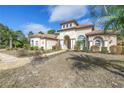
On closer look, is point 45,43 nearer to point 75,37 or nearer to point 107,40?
point 75,37

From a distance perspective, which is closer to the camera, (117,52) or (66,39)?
(117,52)

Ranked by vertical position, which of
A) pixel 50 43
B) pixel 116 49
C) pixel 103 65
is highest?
pixel 50 43

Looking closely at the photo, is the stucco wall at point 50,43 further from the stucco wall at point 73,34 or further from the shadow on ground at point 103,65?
the shadow on ground at point 103,65

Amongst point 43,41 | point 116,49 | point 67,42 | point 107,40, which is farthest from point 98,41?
point 43,41

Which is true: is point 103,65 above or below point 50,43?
below

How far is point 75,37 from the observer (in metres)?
22.8

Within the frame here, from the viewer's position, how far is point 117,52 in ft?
55.8

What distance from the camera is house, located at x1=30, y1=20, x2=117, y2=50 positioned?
66.8 ft

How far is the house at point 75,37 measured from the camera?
2038 centimetres

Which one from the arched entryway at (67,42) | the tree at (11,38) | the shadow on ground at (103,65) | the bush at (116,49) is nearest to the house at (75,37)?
the arched entryway at (67,42)

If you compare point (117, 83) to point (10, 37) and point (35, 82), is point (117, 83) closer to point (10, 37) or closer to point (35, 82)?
point (35, 82)

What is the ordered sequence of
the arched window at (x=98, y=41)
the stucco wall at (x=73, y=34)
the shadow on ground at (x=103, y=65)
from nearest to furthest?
1. the shadow on ground at (x=103, y=65)
2. the arched window at (x=98, y=41)
3. the stucco wall at (x=73, y=34)
